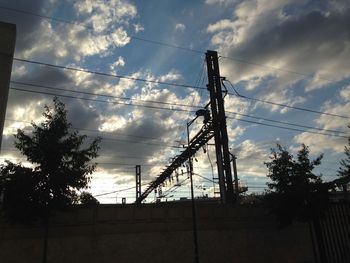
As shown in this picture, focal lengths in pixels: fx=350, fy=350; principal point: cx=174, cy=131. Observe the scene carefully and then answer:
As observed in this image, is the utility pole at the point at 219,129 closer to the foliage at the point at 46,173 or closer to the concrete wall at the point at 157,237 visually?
the concrete wall at the point at 157,237

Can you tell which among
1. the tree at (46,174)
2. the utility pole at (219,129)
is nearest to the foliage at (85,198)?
the tree at (46,174)

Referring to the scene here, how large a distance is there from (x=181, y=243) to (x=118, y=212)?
409 cm

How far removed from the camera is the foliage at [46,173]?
15.5 meters

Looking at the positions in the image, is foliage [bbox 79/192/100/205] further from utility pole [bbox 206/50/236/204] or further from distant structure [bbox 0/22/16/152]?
utility pole [bbox 206/50/236/204]

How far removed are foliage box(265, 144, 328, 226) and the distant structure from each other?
16.2 m

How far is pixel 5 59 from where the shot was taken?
12.0m

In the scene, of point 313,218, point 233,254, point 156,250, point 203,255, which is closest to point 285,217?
point 313,218

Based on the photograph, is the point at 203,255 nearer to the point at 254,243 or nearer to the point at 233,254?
the point at 233,254

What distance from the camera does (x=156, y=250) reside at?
771 inches

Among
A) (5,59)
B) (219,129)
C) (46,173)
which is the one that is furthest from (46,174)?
(219,129)

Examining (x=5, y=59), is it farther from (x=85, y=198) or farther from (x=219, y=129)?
(x=219, y=129)

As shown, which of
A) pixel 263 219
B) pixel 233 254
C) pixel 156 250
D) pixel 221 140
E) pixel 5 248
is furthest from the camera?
pixel 221 140

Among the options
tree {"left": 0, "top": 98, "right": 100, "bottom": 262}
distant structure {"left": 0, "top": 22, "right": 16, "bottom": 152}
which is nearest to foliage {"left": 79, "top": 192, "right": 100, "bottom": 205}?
tree {"left": 0, "top": 98, "right": 100, "bottom": 262}

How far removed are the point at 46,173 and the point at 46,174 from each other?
5 cm
